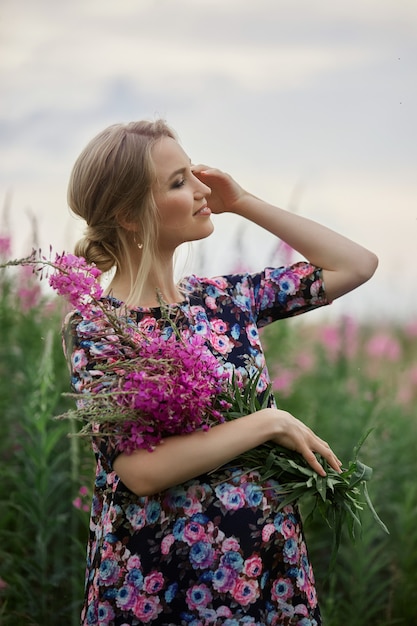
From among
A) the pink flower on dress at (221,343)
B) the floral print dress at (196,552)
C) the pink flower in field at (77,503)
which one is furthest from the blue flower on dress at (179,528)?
the pink flower in field at (77,503)

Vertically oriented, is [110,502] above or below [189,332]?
below

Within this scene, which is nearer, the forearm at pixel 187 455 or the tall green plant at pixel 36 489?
the forearm at pixel 187 455

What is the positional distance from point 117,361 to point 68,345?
0.25 meters

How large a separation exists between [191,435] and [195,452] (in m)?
0.03

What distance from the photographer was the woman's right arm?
147 cm

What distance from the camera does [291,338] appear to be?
11.5ft

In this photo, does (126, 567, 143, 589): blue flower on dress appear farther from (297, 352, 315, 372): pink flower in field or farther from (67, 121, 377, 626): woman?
(297, 352, 315, 372): pink flower in field

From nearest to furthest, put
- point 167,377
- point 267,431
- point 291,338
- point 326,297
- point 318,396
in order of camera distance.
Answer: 1. point 167,377
2. point 267,431
3. point 326,297
4. point 291,338
5. point 318,396

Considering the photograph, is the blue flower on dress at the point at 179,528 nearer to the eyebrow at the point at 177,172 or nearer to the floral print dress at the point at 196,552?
the floral print dress at the point at 196,552

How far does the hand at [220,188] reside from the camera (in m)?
1.92

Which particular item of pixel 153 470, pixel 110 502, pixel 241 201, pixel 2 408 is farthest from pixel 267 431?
pixel 2 408

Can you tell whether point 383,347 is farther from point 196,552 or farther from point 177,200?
point 196,552

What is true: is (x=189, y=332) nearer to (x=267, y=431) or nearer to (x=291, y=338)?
(x=267, y=431)

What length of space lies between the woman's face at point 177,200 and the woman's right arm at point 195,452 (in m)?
0.46
